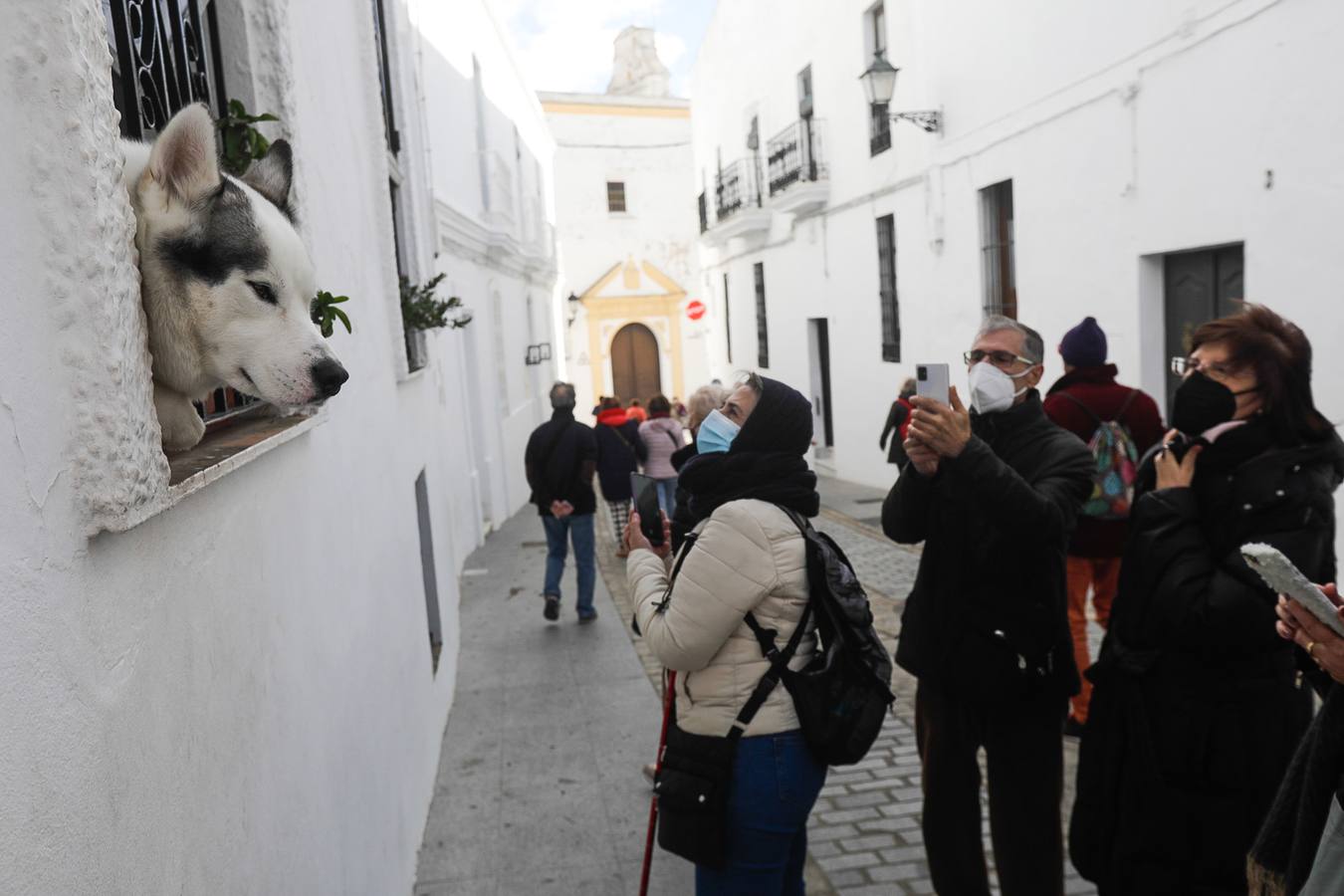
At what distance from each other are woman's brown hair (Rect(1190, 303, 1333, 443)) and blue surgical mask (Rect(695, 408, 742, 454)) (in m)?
1.41

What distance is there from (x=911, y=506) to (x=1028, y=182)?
7.48 metres

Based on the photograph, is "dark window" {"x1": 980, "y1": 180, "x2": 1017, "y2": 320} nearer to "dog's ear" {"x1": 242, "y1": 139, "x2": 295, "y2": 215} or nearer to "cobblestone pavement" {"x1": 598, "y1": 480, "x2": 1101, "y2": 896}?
"cobblestone pavement" {"x1": 598, "y1": 480, "x2": 1101, "y2": 896}

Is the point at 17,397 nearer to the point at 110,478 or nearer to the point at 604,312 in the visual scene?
the point at 110,478

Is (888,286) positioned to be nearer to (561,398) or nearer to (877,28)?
(877,28)

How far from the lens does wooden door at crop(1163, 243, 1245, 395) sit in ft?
23.2

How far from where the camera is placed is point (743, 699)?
2686 mm

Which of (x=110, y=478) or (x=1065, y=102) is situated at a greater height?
(x=1065, y=102)

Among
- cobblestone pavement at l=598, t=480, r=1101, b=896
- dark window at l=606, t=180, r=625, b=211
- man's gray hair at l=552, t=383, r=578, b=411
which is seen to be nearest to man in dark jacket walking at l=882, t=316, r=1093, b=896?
cobblestone pavement at l=598, t=480, r=1101, b=896

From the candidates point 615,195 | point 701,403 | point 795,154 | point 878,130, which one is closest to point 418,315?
point 701,403

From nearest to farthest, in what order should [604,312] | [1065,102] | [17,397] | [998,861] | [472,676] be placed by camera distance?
[17,397] < [998,861] < [472,676] < [1065,102] < [604,312]

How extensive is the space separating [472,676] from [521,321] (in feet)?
39.5

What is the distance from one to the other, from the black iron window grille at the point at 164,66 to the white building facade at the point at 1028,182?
6161mm

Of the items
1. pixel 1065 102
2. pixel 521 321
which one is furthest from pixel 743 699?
pixel 521 321

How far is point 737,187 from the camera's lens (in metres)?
20.5
